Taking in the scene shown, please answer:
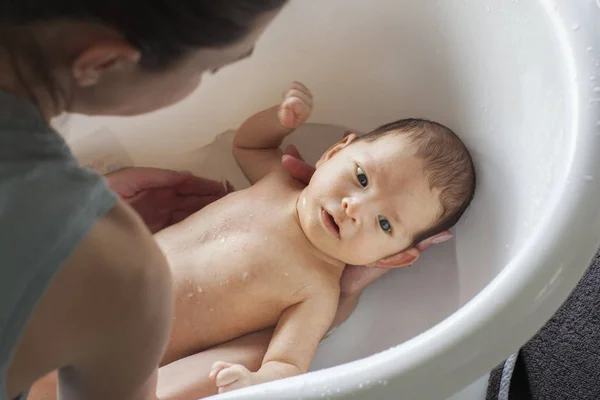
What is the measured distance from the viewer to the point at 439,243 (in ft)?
3.39

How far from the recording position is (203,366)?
86cm

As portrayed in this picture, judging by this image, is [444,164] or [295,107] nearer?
[444,164]

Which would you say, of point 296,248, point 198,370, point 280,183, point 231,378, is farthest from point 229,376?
point 280,183

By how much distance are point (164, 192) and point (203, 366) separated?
36 cm

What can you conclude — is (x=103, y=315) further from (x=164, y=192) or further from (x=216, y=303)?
(x=164, y=192)

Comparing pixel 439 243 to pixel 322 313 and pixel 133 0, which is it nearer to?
pixel 322 313

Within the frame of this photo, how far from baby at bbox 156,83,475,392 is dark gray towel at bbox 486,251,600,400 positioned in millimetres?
356

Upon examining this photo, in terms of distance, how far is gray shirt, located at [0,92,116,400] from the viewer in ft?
1.18

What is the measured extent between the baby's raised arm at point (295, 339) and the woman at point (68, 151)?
1.28 feet

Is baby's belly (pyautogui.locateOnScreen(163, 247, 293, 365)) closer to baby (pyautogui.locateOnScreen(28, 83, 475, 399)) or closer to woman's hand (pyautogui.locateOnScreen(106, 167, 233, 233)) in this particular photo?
baby (pyautogui.locateOnScreen(28, 83, 475, 399))

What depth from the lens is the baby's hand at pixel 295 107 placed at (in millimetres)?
1017

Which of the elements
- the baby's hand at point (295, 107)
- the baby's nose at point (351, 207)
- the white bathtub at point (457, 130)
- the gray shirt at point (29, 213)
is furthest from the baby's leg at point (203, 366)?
the gray shirt at point (29, 213)

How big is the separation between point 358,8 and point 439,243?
1.38 ft

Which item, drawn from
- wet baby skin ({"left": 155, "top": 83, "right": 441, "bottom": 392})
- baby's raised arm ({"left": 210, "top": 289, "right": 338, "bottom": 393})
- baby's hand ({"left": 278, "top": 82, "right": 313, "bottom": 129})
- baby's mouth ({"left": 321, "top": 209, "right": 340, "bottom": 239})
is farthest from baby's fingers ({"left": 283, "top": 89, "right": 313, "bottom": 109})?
baby's raised arm ({"left": 210, "top": 289, "right": 338, "bottom": 393})
